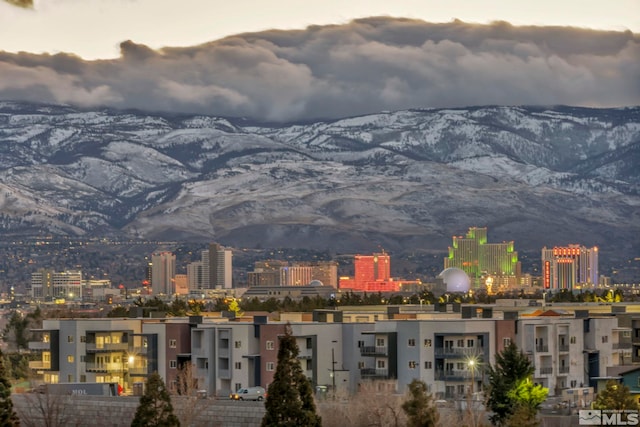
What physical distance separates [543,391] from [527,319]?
2375cm

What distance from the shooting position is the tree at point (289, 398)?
59281 mm

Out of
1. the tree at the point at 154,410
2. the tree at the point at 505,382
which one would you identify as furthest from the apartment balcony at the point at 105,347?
the tree at the point at 154,410

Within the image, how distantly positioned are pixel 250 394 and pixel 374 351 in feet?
29.1

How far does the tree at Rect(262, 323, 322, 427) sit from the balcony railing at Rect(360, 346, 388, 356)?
2819cm

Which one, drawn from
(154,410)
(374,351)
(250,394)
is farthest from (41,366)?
(154,410)

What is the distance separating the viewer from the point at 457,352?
8706 cm

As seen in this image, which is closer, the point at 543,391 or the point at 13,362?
the point at 543,391

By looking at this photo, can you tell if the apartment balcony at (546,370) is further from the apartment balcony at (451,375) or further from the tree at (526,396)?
the tree at (526,396)

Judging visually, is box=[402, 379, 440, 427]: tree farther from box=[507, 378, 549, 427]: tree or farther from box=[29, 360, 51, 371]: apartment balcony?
box=[29, 360, 51, 371]: apartment balcony

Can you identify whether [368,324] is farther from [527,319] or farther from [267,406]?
[267,406]

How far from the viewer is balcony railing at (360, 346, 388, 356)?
8838cm

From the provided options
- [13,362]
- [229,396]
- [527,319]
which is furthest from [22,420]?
[13,362]

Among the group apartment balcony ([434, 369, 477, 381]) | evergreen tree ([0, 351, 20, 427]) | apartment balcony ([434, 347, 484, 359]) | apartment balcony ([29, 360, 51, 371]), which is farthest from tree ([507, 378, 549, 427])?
apartment balcony ([29, 360, 51, 371])

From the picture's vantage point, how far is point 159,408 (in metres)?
61.5
